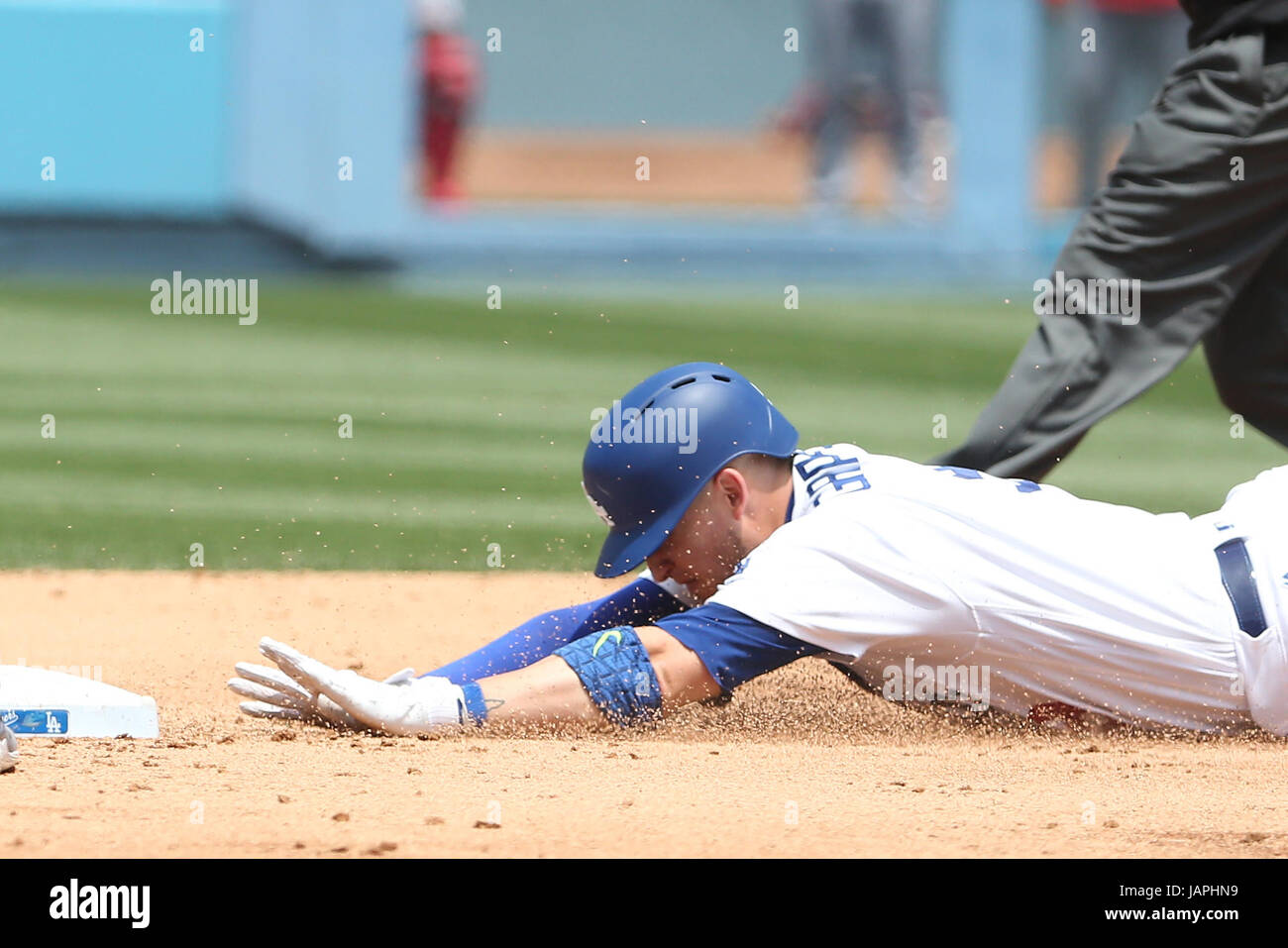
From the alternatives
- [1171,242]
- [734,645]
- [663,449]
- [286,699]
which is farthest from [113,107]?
[734,645]

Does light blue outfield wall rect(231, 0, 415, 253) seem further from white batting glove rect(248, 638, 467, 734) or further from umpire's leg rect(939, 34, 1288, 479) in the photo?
white batting glove rect(248, 638, 467, 734)

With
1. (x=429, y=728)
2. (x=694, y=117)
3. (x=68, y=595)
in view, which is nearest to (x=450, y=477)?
(x=68, y=595)

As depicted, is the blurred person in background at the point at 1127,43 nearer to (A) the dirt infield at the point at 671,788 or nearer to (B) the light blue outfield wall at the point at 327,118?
(B) the light blue outfield wall at the point at 327,118

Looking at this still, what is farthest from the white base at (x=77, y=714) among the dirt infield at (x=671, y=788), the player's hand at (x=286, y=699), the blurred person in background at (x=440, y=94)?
the blurred person in background at (x=440, y=94)

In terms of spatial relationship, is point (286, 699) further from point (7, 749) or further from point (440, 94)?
point (440, 94)

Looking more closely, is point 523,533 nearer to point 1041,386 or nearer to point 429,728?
point 1041,386

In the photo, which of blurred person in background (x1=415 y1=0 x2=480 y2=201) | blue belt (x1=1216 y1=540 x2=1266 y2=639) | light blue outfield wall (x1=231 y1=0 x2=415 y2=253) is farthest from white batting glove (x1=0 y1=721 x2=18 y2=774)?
blurred person in background (x1=415 y1=0 x2=480 y2=201)
